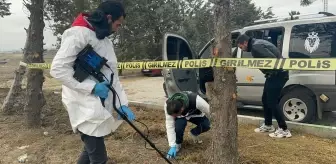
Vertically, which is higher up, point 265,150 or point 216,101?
point 216,101

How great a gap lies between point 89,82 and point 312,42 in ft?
13.2

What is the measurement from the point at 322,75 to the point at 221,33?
2.78 meters

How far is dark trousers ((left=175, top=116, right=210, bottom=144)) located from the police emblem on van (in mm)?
2258

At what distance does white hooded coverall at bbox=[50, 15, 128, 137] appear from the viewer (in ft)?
8.62

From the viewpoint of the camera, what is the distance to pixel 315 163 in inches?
147

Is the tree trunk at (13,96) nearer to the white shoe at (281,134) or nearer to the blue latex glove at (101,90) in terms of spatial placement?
the blue latex glove at (101,90)

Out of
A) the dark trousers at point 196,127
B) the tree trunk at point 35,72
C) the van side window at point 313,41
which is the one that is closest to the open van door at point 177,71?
the dark trousers at point 196,127

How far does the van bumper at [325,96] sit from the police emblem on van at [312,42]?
61 cm

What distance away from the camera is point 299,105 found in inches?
221

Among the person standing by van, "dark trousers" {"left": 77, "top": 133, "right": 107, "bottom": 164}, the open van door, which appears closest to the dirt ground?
the person standing by van

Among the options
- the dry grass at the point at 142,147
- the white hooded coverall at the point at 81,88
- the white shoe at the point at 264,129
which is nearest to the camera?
the white hooded coverall at the point at 81,88

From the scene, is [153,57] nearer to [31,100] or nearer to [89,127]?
[31,100]

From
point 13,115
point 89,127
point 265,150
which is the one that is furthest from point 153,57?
point 89,127

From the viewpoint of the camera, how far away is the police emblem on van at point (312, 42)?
5.32 metres
